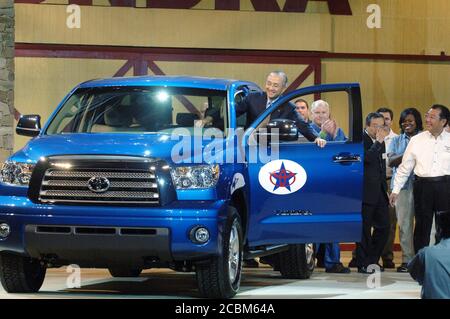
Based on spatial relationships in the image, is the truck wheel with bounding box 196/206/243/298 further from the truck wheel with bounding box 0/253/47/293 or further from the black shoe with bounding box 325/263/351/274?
Answer: the black shoe with bounding box 325/263/351/274

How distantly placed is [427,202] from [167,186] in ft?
16.2

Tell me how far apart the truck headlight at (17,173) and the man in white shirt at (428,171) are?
5.11 m

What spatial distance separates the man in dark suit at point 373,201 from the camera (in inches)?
519

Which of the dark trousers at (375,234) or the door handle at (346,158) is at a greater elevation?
the door handle at (346,158)

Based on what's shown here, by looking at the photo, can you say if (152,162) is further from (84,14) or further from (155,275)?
(84,14)

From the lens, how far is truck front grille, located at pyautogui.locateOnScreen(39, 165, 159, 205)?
9227 millimetres

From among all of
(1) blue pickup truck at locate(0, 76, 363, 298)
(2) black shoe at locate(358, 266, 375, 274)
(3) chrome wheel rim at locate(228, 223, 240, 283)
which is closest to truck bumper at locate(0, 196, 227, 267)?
(1) blue pickup truck at locate(0, 76, 363, 298)

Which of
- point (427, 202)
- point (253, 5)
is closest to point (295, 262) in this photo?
point (427, 202)

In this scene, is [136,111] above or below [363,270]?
above

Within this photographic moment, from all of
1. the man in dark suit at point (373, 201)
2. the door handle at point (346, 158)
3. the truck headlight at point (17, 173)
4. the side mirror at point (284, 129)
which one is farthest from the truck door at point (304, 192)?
the man in dark suit at point (373, 201)

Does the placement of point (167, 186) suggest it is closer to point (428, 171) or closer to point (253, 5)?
point (428, 171)

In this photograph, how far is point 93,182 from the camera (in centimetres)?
930

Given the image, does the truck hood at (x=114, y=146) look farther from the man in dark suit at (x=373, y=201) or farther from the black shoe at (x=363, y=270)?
the black shoe at (x=363, y=270)

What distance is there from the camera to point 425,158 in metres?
13.4
